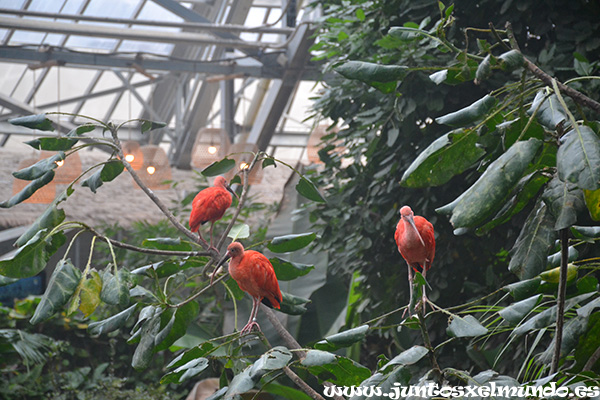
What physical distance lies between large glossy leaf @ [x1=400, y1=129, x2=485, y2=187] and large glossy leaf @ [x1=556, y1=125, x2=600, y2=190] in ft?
0.73

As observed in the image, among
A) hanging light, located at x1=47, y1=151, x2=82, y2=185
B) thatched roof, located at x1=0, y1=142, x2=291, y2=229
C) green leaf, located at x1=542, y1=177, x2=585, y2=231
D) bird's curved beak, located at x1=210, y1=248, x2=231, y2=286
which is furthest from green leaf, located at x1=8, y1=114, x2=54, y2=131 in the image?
thatched roof, located at x1=0, y1=142, x2=291, y2=229

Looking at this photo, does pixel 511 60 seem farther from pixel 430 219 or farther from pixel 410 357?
pixel 430 219

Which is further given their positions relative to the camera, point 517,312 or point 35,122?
point 35,122

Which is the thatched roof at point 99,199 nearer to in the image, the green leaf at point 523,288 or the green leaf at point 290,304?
the green leaf at point 290,304

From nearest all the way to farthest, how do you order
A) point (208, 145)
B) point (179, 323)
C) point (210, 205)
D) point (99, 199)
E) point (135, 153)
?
point (179, 323) < point (210, 205) < point (135, 153) < point (208, 145) < point (99, 199)

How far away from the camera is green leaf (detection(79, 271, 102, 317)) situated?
1244 mm

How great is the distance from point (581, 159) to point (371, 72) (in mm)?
431

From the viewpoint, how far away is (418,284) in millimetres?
1086

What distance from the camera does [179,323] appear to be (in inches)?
58.7

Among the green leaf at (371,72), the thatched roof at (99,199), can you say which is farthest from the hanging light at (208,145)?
the green leaf at (371,72)

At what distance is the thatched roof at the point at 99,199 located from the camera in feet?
28.5

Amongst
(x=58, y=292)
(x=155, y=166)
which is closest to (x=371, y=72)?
(x=58, y=292)

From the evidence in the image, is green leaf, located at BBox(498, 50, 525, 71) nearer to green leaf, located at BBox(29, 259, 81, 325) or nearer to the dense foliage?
the dense foliage

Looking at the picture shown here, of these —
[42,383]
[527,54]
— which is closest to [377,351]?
[527,54]
